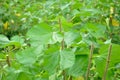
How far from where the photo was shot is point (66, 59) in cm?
113

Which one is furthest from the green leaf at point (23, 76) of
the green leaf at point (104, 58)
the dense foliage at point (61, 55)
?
the green leaf at point (104, 58)

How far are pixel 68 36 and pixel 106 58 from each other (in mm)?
167

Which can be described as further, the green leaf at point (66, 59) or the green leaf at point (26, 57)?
the green leaf at point (26, 57)

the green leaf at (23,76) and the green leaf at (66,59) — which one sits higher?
the green leaf at (66,59)

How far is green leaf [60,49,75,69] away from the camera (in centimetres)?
110

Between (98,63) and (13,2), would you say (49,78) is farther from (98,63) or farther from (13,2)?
(13,2)

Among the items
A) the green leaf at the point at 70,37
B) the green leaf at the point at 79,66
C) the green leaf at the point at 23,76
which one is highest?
the green leaf at the point at 70,37

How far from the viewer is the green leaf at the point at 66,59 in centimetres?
110

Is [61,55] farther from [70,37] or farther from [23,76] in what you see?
[23,76]

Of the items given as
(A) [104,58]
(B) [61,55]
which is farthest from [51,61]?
(A) [104,58]

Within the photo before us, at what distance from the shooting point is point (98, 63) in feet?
3.89

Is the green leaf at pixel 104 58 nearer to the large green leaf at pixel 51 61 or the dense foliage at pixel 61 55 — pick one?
Answer: the dense foliage at pixel 61 55

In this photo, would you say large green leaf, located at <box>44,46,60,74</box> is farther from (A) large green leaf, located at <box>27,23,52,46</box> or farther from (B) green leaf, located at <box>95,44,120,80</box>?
(B) green leaf, located at <box>95,44,120,80</box>

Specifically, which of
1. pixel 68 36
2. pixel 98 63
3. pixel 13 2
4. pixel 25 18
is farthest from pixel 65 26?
pixel 13 2
